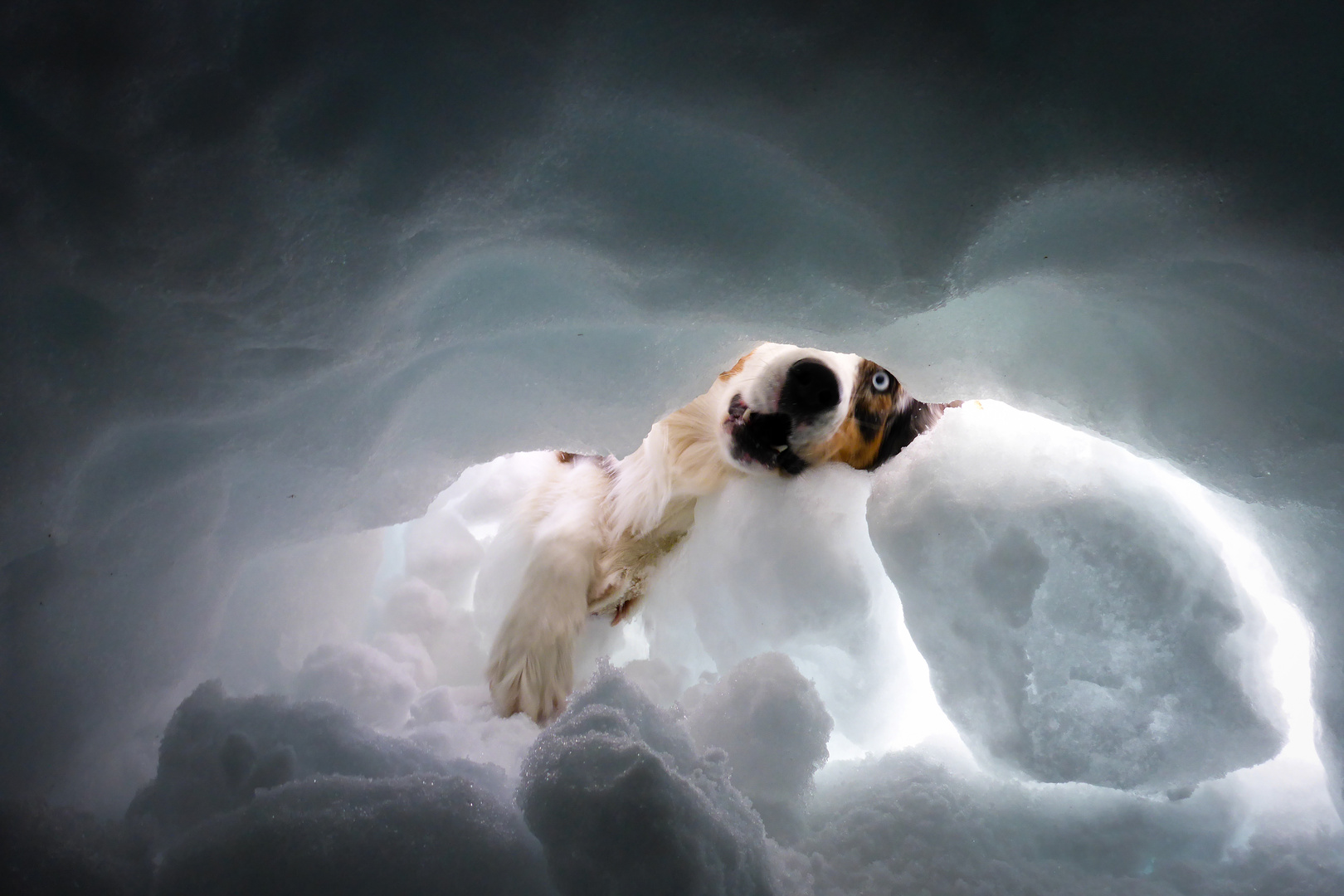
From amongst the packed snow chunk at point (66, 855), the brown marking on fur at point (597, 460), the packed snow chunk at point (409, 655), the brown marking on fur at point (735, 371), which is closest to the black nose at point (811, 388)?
the brown marking on fur at point (735, 371)

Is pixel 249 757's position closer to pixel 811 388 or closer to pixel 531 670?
pixel 531 670

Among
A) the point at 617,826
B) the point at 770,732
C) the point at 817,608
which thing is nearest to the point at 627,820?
the point at 617,826

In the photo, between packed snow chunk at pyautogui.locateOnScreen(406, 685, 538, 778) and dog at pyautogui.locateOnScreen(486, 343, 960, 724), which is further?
dog at pyautogui.locateOnScreen(486, 343, 960, 724)

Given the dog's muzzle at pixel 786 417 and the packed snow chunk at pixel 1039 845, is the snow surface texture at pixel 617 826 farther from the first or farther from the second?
the dog's muzzle at pixel 786 417

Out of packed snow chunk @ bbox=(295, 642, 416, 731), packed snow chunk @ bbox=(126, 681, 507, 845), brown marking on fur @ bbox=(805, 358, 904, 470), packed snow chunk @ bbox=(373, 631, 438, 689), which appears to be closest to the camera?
packed snow chunk @ bbox=(126, 681, 507, 845)

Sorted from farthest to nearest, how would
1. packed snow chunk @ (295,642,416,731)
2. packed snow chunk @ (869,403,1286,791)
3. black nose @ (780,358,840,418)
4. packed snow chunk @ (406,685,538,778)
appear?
1. black nose @ (780,358,840,418)
2. packed snow chunk @ (295,642,416,731)
3. packed snow chunk @ (406,685,538,778)
4. packed snow chunk @ (869,403,1286,791)

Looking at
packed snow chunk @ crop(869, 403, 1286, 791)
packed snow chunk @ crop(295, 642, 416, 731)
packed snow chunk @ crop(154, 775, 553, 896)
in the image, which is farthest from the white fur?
packed snow chunk @ crop(154, 775, 553, 896)

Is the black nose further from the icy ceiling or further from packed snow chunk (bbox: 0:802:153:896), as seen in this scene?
packed snow chunk (bbox: 0:802:153:896)
